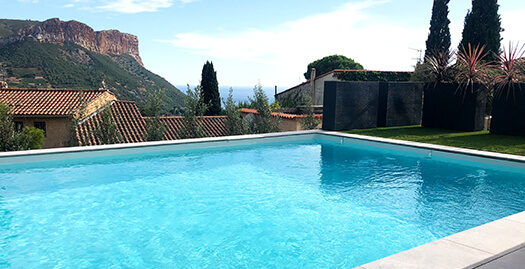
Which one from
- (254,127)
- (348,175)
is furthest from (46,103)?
(348,175)

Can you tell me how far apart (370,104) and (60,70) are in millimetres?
41355

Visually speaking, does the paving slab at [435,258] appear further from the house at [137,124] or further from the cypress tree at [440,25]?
the cypress tree at [440,25]

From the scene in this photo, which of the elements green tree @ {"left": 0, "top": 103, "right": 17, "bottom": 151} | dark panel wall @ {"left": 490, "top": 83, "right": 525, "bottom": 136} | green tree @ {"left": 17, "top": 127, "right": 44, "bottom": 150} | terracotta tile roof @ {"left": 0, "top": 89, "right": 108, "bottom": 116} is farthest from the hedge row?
green tree @ {"left": 0, "top": 103, "right": 17, "bottom": 151}

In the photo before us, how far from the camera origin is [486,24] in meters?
26.7

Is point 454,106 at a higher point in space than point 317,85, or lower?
lower

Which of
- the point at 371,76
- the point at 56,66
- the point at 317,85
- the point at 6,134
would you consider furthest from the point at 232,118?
the point at 56,66

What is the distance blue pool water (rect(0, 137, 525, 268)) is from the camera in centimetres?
421

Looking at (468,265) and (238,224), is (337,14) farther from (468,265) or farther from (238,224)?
(468,265)

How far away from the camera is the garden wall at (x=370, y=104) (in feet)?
41.6

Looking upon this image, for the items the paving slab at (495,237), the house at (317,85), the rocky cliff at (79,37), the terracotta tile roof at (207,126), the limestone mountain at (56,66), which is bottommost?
the paving slab at (495,237)

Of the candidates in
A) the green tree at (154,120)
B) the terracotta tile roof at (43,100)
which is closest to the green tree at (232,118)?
the green tree at (154,120)

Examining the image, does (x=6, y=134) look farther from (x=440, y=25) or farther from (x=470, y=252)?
(x=440, y=25)

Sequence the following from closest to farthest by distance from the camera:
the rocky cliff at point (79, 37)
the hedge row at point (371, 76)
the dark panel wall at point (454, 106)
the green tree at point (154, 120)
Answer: the green tree at point (154, 120), the dark panel wall at point (454, 106), the hedge row at point (371, 76), the rocky cliff at point (79, 37)

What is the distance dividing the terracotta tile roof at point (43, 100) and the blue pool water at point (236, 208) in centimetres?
1074
